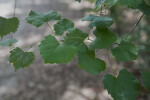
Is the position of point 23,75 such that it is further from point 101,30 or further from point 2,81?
point 101,30

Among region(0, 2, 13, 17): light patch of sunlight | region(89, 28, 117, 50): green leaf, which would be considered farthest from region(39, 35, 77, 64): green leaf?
region(0, 2, 13, 17): light patch of sunlight

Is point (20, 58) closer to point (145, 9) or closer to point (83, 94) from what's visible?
point (145, 9)

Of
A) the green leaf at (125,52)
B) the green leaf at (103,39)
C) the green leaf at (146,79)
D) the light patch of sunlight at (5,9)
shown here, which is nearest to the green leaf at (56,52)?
the green leaf at (103,39)

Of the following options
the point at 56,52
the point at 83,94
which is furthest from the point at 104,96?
the point at 56,52

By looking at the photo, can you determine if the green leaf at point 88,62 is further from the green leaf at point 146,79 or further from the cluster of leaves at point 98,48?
the green leaf at point 146,79

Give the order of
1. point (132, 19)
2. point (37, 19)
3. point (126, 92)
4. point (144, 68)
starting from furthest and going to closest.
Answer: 1. point (132, 19)
2. point (144, 68)
3. point (37, 19)
4. point (126, 92)

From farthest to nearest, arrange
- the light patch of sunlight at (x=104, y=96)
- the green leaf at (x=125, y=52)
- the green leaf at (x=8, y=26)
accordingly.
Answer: the light patch of sunlight at (x=104, y=96), the green leaf at (x=8, y=26), the green leaf at (x=125, y=52)

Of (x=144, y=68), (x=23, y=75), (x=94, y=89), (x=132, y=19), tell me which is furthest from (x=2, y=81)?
(x=132, y=19)
